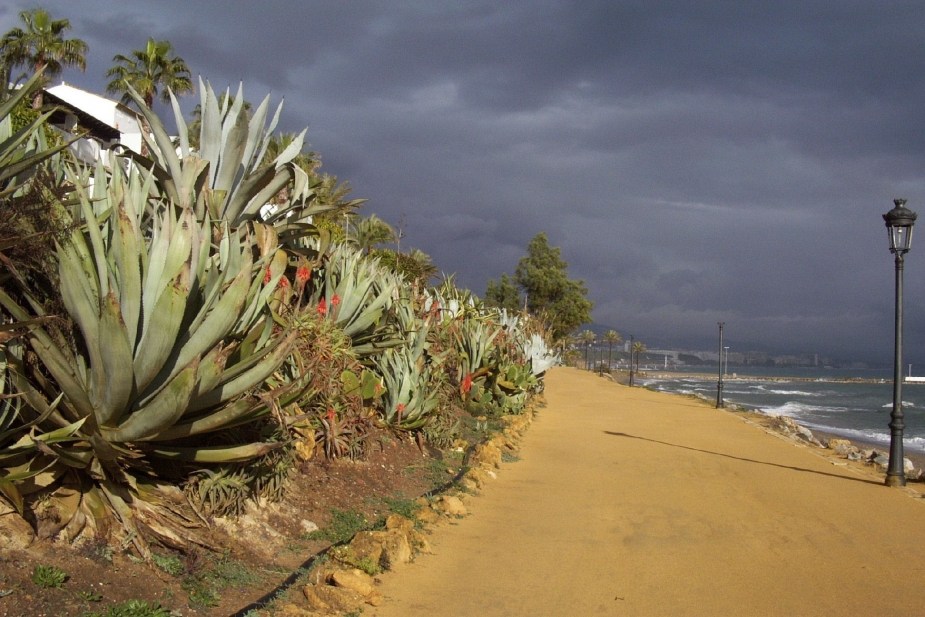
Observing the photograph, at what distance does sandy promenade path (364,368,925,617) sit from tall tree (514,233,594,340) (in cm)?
4419

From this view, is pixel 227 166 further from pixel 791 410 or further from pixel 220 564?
pixel 791 410

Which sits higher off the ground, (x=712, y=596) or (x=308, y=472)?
(x=308, y=472)

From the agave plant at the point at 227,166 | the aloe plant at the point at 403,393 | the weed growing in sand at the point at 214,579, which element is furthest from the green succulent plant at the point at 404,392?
the weed growing in sand at the point at 214,579

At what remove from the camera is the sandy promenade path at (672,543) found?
6.26 m

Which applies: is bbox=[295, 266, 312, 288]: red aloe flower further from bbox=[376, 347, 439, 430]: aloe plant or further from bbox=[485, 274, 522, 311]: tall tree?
bbox=[485, 274, 522, 311]: tall tree

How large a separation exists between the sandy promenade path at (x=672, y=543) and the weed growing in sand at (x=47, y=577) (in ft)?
6.80

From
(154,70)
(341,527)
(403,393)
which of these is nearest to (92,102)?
(154,70)

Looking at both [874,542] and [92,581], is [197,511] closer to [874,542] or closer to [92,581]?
[92,581]

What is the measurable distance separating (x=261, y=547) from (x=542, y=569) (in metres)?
2.41

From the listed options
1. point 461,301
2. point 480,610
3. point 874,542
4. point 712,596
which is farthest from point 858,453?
point 480,610

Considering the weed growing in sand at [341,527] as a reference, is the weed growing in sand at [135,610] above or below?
above

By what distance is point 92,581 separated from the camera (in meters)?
4.38

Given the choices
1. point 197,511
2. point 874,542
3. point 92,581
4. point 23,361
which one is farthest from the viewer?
point 874,542

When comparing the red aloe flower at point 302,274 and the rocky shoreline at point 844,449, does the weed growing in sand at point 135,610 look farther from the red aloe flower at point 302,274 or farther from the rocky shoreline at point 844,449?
the rocky shoreline at point 844,449
